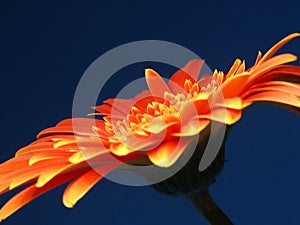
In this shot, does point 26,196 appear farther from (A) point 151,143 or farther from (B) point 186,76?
(B) point 186,76

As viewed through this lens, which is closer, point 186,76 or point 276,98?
point 276,98

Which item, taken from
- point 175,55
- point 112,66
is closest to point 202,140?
point 175,55

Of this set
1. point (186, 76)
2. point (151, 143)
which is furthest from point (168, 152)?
point (186, 76)

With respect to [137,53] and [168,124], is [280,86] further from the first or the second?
[137,53]

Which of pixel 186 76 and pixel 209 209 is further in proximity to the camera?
pixel 186 76

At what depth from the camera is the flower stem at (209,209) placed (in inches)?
16.1

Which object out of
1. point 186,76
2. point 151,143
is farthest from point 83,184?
point 186,76

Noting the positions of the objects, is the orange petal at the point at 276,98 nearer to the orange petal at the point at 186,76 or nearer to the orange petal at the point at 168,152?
the orange petal at the point at 168,152

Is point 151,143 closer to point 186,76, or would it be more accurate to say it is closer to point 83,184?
point 83,184

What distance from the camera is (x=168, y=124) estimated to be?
14.2 inches

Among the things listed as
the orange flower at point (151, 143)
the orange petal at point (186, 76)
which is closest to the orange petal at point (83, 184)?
the orange flower at point (151, 143)

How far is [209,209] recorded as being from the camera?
1.36 feet

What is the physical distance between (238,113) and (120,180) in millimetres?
104

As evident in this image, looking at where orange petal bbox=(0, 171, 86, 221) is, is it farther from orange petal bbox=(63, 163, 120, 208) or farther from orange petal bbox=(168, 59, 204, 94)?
orange petal bbox=(168, 59, 204, 94)
